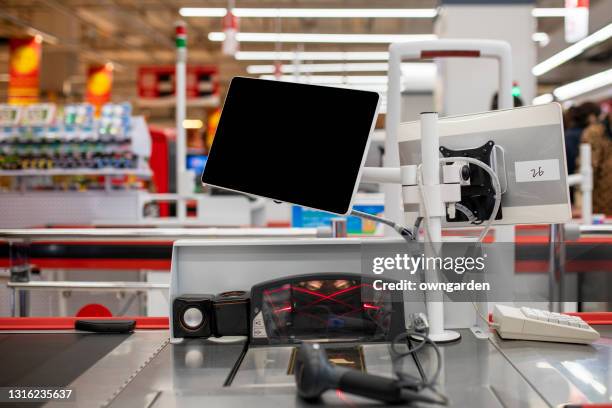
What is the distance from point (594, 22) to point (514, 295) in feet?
28.6

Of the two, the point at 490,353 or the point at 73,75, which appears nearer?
the point at 490,353

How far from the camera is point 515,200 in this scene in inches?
58.4

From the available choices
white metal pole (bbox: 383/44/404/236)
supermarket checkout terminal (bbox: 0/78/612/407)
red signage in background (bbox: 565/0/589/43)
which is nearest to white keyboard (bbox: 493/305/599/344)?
supermarket checkout terminal (bbox: 0/78/612/407)

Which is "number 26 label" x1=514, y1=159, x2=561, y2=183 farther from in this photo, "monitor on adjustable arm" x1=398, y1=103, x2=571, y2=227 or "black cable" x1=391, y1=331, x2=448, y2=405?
"black cable" x1=391, y1=331, x2=448, y2=405

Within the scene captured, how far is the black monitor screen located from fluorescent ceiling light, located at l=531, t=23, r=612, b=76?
28.1ft

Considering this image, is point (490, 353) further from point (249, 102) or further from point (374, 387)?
point (249, 102)

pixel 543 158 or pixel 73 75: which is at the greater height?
pixel 73 75

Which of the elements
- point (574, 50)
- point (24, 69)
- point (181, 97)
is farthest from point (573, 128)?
point (24, 69)

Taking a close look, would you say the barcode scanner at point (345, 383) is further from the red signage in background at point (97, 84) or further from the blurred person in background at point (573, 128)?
the red signage in background at point (97, 84)

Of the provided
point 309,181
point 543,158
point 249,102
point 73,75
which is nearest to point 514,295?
point 543,158

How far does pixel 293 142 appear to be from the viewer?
1437mm

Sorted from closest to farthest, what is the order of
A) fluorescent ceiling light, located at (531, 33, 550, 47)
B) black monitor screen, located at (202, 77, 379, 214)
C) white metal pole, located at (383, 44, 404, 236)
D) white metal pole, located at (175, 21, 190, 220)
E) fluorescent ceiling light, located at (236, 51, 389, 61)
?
black monitor screen, located at (202, 77, 379, 214)
white metal pole, located at (383, 44, 404, 236)
white metal pole, located at (175, 21, 190, 220)
fluorescent ceiling light, located at (531, 33, 550, 47)
fluorescent ceiling light, located at (236, 51, 389, 61)

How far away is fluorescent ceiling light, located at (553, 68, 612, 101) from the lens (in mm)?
11453

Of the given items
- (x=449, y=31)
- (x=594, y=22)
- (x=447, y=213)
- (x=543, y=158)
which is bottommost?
(x=447, y=213)
